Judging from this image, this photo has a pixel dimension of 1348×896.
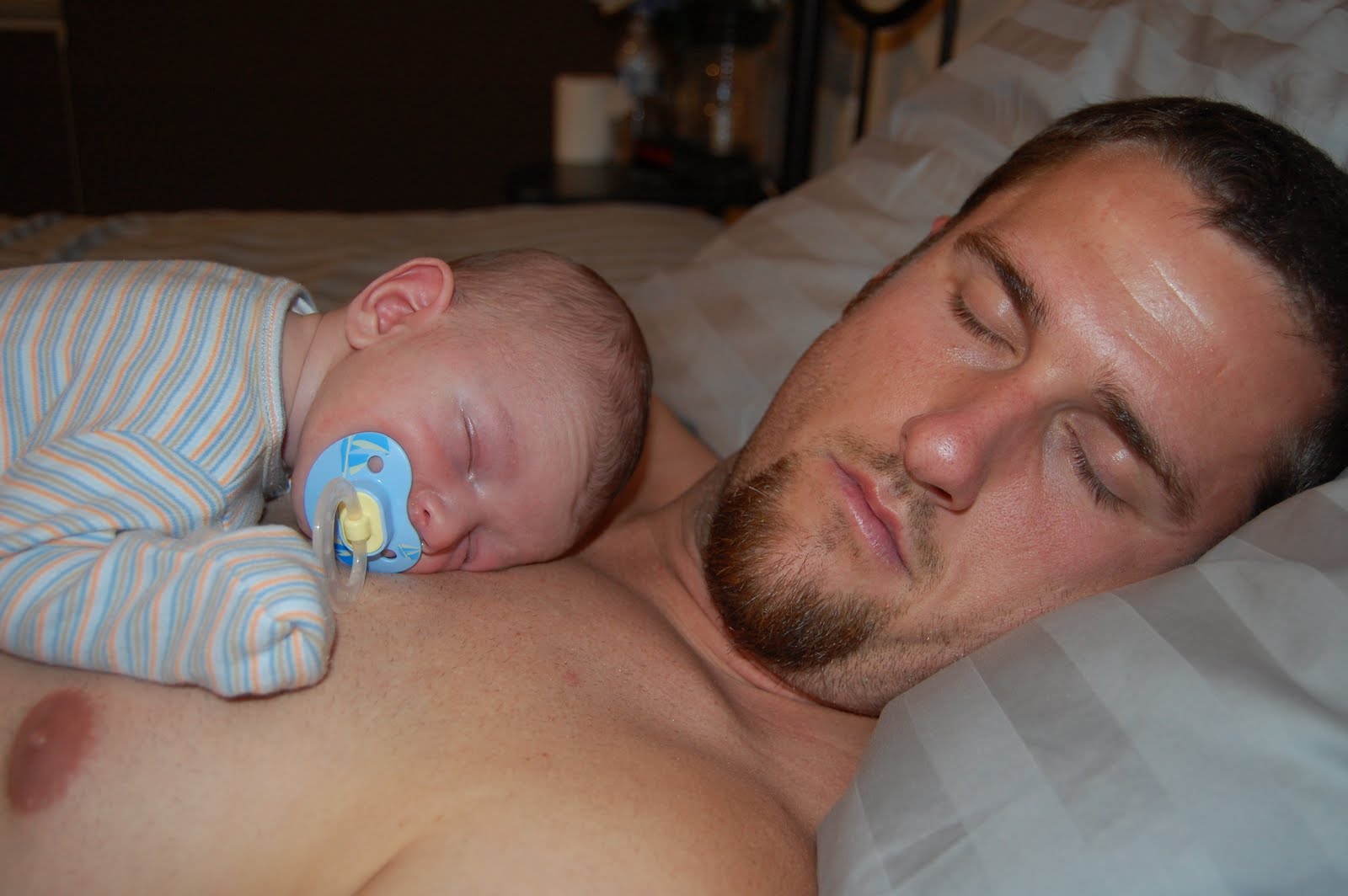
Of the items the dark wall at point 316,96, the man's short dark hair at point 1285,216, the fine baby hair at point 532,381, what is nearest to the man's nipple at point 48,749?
the fine baby hair at point 532,381

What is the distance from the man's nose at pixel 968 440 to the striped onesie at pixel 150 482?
0.72m

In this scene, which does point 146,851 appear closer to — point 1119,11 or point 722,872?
point 722,872

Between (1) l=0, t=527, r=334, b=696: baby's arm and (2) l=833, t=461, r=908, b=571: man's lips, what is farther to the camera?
(2) l=833, t=461, r=908, b=571: man's lips

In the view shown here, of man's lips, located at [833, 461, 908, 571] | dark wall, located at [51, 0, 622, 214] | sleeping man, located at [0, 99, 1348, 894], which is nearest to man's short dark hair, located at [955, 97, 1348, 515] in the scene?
sleeping man, located at [0, 99, 1348, 894]

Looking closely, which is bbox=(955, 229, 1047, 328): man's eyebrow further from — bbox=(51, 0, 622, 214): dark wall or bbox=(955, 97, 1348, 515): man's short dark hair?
bbox=(51, 0, 622, 214): dark wall

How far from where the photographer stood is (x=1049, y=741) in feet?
3.28

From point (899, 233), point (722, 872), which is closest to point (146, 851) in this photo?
point (722, 872)

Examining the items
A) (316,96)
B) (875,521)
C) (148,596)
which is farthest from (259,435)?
(316,96)

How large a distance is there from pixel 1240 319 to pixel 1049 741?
590 mm

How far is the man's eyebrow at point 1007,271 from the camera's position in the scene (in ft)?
4.16

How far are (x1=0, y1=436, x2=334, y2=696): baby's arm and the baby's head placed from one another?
0.25 meters

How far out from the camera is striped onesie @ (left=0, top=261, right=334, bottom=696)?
1027 mm

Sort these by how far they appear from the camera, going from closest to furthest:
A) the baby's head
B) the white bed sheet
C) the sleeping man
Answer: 1. the sleeping man
2. the baby's head
3. the white bed sheet

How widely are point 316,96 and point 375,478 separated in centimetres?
441
